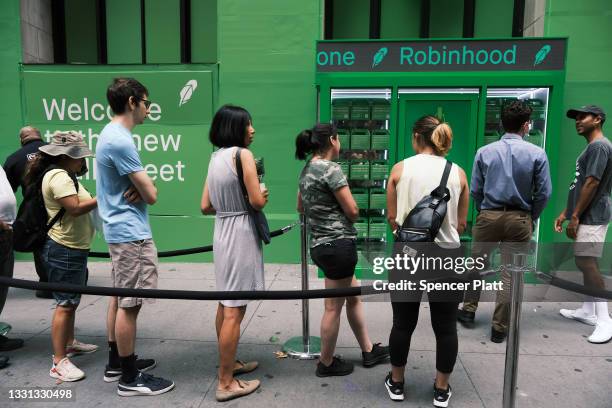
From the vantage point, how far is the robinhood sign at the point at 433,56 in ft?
17.1

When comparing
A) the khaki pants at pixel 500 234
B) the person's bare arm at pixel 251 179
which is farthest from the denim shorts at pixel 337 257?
the khaki pants at pixel 500 234

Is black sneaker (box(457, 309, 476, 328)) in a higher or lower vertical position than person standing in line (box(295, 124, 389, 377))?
lower

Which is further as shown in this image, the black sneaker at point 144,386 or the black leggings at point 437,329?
the black sneaker at point 144,386

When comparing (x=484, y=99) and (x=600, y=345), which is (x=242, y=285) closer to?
(x=600, y=345)

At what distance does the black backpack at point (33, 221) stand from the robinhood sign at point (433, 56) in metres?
3.53

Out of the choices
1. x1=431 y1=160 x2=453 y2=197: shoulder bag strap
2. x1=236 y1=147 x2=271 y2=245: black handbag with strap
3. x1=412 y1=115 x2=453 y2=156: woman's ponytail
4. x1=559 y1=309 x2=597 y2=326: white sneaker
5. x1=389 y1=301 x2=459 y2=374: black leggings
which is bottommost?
x1=559 y1=309 x2=597 y2=326: white sneaker

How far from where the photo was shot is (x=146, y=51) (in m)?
7.11

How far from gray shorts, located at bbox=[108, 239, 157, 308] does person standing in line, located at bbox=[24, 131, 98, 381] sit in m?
0.45

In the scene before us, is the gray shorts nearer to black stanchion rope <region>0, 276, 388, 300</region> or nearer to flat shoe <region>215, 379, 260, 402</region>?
black stanchion rope <region>0, 276, 388, 300</region>

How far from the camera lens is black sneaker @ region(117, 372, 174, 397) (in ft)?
9.36

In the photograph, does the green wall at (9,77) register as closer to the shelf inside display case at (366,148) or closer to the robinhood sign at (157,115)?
the robinhood sign at (157,115)

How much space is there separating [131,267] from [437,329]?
6.64ft

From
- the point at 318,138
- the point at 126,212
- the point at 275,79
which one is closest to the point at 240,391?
the point at 126,212

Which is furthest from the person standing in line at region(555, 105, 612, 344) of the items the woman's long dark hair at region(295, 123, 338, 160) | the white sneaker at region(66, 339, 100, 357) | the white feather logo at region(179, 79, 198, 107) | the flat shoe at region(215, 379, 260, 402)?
the white feather logo at region(179, 79, 198, 107)
